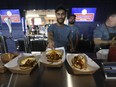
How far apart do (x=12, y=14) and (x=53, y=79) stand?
14.2 feet

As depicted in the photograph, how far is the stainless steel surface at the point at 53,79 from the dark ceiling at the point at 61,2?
394 centimetres

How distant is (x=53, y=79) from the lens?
867 mm

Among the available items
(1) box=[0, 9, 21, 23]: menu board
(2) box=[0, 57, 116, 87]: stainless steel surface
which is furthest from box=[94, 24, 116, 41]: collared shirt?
(1) box=[0, 9, 21, 23]: menu board

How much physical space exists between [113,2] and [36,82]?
430cm

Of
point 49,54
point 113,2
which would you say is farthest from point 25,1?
point 49,54

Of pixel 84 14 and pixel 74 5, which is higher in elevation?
pixel 74 5

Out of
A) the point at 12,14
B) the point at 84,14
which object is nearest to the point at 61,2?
the point at 84,14

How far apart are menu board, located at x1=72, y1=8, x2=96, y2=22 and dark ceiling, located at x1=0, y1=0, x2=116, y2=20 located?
0.42 feet

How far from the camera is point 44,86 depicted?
80 cm

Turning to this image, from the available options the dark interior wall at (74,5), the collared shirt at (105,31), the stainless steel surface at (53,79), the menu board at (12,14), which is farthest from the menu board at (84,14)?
the stainless steel surface at (53,79)

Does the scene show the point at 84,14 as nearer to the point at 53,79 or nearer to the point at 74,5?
the point at 74,5

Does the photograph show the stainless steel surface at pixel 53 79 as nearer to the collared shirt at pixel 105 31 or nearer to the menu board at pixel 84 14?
the collared shirt at pixel 105 31

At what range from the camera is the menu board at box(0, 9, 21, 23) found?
4777 mm

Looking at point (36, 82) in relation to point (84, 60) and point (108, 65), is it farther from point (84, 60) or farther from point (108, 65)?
point (108, 65)
